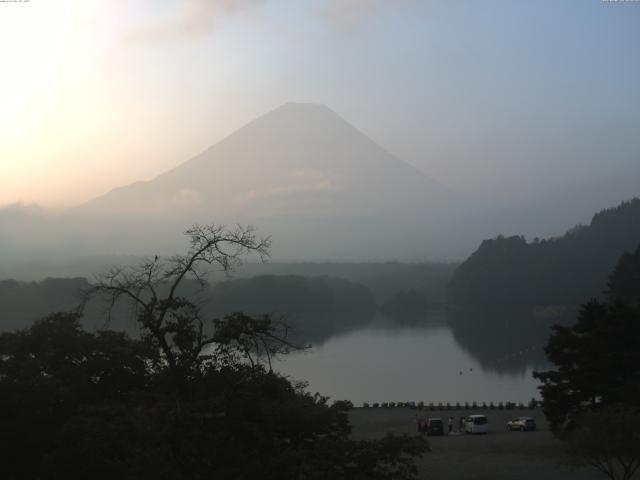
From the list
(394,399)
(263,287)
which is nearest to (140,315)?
(394,399)

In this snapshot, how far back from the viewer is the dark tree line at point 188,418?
14.8 ft

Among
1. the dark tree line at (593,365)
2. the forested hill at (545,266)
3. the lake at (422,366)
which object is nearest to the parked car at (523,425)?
the dark tree line at (593,365)

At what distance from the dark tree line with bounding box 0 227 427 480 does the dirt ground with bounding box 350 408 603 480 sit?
4.07 meters

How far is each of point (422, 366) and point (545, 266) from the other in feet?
154

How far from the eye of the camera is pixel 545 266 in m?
71.3

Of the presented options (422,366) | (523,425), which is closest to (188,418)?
(523,425)

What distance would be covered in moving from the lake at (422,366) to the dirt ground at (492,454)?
3118 millimetres

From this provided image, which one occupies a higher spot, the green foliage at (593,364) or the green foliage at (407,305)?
the green foliage at (593,364)

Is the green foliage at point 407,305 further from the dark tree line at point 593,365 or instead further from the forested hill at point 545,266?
the dark tree line at point 593,365

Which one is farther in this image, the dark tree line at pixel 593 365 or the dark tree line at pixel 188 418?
→ the dark tree line at pixel 593 365

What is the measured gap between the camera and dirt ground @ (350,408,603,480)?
10.0 metres

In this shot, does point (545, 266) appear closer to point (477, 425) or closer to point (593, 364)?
point (477, 425)

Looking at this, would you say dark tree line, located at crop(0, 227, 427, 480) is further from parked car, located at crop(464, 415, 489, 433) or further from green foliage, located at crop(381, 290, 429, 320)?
green foliage, located at crop(381, 290, 429, 320)

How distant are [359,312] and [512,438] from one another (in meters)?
50.9
